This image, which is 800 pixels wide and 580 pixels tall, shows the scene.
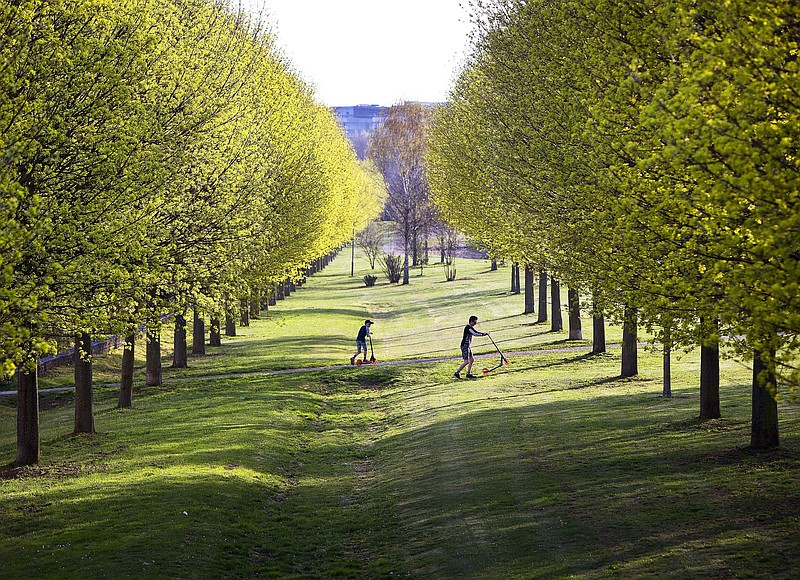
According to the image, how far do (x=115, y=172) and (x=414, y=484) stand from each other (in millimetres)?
8478

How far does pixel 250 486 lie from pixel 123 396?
33.6 ft

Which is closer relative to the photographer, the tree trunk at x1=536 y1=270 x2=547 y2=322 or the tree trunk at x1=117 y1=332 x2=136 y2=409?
the tree trunk at x1=117 y1=332 x2=136 y2=409

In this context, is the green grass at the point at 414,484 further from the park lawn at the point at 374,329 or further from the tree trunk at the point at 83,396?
the park lawn at the point at 374,329

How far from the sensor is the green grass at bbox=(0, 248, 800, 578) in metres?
12.5

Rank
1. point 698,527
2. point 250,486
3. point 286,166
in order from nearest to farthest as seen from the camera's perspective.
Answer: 1. point 698,527
2. point 250,486
3. point 286,166

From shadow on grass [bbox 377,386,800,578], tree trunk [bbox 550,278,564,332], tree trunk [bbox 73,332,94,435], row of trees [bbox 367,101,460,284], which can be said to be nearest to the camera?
shadow on grass [bbox 377,386,800,578]

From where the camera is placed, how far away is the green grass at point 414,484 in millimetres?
12531

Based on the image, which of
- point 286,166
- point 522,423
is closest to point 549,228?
point 522,423

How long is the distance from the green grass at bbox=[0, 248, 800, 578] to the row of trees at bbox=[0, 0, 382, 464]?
281 cm

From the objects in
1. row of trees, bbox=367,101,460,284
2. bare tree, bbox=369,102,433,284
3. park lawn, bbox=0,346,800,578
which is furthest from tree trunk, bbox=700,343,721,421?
bare tree, bbox=369,102,433,284

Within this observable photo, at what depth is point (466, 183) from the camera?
3741 centimetres

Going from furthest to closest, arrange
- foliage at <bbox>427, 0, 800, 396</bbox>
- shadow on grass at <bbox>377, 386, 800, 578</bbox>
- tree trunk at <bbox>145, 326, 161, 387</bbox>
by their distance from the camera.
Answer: tree trunk at <bbox>145, 326, 161, 387</bbox>
shadow on grass at <bbox>377, 386, 800, 578</bbox>
foliage at <bbox>427, 0, 800, 396</bbox>

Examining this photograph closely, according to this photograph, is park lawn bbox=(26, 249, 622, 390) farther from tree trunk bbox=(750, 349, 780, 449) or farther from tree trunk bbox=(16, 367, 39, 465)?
tree trunk bbox=(750, 349, 780, 449)

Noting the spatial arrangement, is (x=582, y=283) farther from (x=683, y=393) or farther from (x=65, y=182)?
(x=65, y=182)
